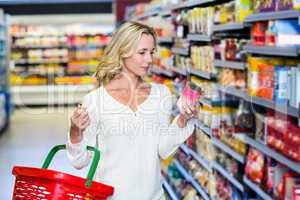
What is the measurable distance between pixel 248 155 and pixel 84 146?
1.29 m

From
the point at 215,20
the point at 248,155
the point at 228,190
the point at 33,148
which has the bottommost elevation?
the point at 33,148

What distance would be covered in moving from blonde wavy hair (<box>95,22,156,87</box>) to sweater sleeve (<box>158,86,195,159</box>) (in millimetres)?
289

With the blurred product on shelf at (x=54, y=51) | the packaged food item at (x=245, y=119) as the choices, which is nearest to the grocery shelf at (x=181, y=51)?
the packaged food item at (x=245, y=119)

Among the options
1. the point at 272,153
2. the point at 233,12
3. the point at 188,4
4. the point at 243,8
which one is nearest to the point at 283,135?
the point at 272,153

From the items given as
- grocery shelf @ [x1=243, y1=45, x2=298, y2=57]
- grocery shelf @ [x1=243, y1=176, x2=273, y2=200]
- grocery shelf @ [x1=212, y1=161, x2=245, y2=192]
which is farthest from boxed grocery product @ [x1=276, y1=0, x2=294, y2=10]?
grocery shelf @ [x1=212, y1=161, x2=245, y2=192]

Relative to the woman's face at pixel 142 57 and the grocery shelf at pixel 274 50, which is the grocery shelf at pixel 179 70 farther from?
the woman's face at pixel 142 57

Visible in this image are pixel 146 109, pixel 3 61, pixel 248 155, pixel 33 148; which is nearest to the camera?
pixel 146 109

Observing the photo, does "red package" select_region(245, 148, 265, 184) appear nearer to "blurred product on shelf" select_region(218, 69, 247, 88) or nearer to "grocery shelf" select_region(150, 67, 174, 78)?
"blurred product on shelf" select_region(218, 69, 247, 88)

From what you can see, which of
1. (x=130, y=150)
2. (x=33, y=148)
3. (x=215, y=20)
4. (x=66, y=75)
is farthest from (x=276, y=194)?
(x=66, y=75)

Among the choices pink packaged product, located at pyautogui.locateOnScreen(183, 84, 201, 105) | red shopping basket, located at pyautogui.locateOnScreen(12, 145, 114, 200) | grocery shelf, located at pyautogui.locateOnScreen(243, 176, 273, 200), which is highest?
pink packaged product, located at pyautogui.locateOnScreen(183, 84, 201, 105)

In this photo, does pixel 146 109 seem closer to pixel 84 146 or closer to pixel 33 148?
pixel 84 146

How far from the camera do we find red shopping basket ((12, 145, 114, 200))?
241 centimetres

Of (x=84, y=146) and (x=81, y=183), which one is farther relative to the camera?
(x=84, y=146)

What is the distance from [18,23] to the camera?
15078 millimetres
